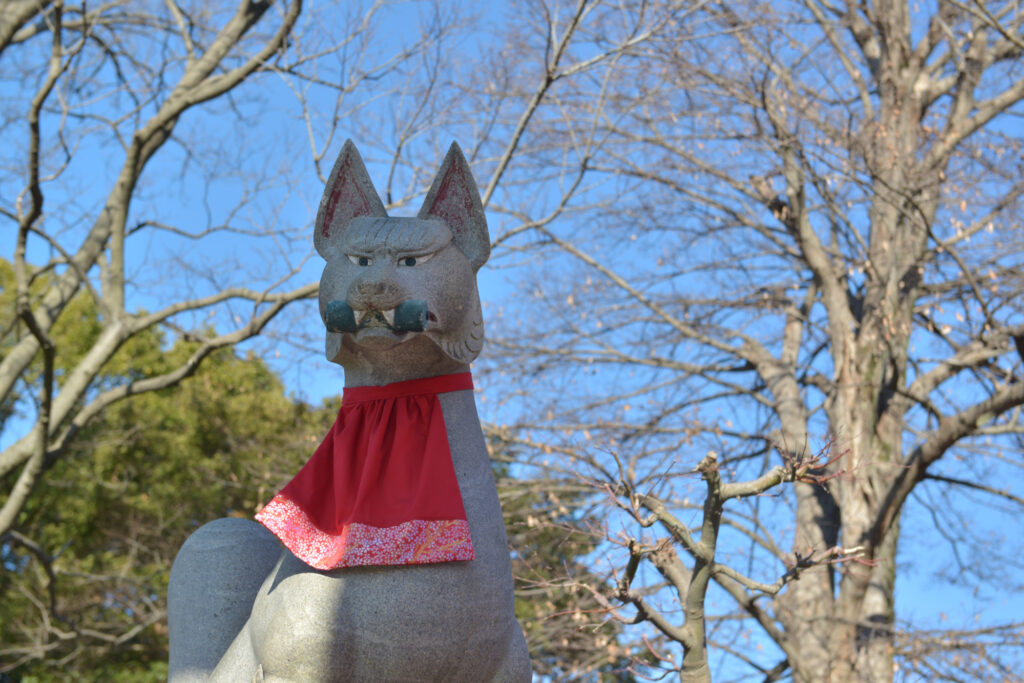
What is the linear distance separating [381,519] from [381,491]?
14cm

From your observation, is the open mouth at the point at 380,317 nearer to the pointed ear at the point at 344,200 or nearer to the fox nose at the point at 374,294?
the fox nose at the point at 374,294

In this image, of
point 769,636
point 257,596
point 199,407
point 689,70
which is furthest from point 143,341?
point 257,596

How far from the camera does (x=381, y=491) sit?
3285 mm

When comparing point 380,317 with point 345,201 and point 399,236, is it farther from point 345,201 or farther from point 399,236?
point 345,201

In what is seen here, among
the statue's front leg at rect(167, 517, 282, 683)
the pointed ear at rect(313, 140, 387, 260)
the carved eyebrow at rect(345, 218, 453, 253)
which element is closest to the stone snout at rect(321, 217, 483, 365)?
the carved eyebrow at rect(345, 218, 453, 253)

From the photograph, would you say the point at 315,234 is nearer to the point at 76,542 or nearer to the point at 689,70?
the point at 689,70

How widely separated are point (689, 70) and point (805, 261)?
88.8 inches

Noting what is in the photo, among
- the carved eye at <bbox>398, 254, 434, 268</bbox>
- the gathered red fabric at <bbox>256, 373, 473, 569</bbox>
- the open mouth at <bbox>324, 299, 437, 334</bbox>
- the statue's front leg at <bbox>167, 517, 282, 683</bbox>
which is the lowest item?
the statue's front leg at <bbox>167, 517, 282, 683</bbox>

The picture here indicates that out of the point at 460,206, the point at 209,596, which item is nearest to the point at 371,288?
the point at 460,206

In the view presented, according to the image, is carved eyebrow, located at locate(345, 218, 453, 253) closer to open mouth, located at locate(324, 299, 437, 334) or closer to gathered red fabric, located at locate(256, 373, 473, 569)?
open mouth, located at locate(324, 299, 437, 334)

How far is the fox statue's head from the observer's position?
129 inches

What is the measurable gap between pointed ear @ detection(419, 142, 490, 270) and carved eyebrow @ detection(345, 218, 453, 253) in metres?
0.09

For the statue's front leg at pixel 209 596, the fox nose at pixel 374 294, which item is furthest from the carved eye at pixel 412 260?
the statue's front leg at pixel 209 596

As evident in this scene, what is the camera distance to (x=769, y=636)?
314 inches
